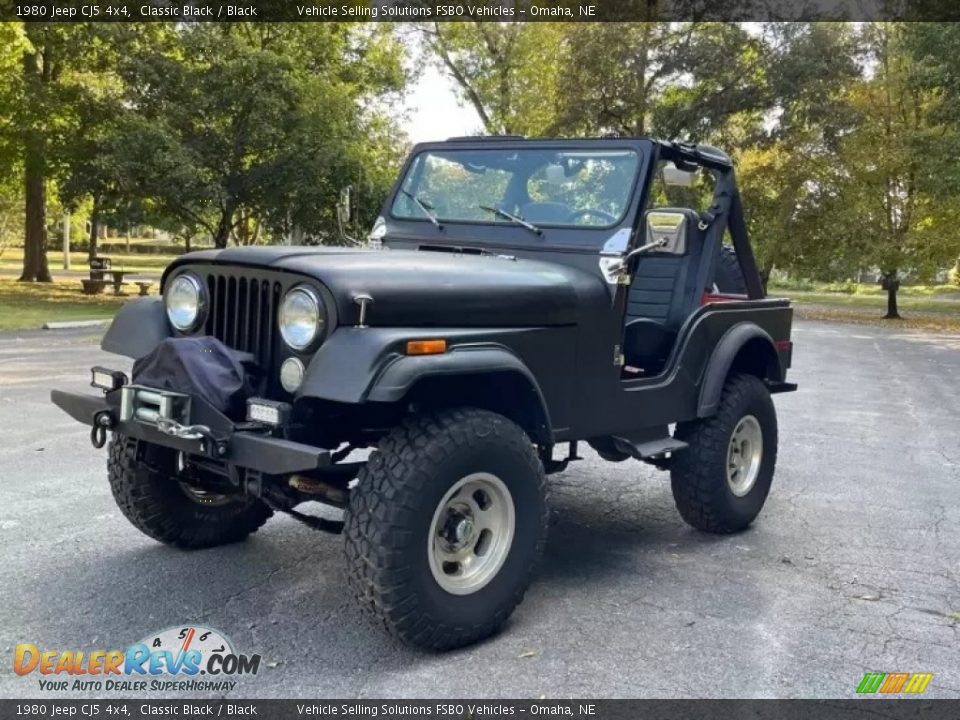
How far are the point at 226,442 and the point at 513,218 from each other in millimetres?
1994

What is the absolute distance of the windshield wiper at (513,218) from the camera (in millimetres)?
4570

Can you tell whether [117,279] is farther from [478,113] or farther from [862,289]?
[862,289]

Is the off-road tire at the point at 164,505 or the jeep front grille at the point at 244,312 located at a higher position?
the jeep front grille at the point at 244,312

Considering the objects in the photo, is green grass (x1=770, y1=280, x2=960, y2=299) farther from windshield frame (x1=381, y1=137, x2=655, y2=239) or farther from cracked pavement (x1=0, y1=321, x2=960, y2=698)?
windshield frame (x1=381, y1=137, x2=655, y2=239)

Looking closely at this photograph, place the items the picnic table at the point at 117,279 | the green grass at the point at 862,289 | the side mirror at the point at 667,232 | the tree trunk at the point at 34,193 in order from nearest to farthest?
the side mirror at the point at 667,232, the tree trunk at the point at 34,193, the picnic table at the point at 117,279, the green grass at the point at 862,289

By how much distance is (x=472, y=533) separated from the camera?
3.55 metres

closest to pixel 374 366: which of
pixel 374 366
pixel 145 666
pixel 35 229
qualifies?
pixel 374 366

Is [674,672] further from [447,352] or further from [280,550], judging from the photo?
[280,550]

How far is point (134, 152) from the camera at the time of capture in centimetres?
1772

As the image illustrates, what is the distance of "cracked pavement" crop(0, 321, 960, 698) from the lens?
3303 millimetres

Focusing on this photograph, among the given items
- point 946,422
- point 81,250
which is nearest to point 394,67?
point 946,422

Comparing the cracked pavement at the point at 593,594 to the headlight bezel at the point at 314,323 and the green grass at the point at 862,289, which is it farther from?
the green grass at the point at 862,289

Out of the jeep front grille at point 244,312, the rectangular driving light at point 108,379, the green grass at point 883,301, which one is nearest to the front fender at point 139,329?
the rectangular driving light at point 108,379

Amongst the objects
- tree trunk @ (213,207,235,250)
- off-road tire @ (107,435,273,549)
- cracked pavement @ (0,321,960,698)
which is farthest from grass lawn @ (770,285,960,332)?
off-road tire @ (107,435,273,549)
